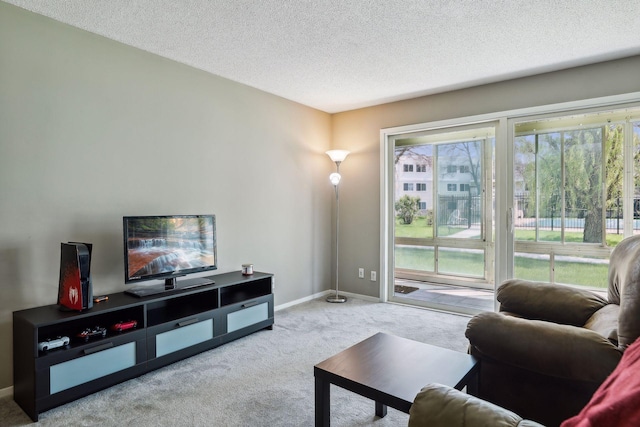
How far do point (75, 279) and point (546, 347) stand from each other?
2613mm

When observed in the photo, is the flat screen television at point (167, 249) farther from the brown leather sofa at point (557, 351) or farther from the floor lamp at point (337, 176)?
the brown leather sofa at point (557, 351)

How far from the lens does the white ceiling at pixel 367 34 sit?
2.31 metres

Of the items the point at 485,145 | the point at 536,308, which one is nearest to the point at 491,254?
the point at 485,145

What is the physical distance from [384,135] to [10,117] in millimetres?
3556

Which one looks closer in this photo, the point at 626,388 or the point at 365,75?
the point at 626,388

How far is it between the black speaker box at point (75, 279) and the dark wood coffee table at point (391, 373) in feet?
5.16

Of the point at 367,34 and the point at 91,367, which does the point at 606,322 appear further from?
the point at 91,367

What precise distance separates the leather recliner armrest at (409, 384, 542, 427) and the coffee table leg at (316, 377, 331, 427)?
672 mm

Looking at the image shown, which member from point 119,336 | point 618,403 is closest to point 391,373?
point 618,403

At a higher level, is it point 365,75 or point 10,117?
point 365,75

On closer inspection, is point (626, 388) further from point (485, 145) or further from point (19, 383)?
point (485, 145)

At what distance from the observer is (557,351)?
1521 mm

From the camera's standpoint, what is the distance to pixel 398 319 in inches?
150

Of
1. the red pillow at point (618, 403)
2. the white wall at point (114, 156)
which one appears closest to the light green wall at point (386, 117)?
the white wall at point (114, 156)
